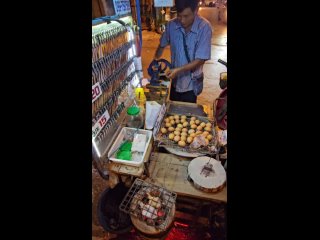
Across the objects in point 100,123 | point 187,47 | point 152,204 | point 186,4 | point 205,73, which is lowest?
point 152,204

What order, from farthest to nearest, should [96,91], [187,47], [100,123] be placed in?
1. [187,47]
2. [100,123]
3. [96,91]

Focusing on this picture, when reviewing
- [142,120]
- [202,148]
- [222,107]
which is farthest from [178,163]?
[222,107]

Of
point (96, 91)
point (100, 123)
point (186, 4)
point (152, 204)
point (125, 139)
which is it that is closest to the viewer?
point (152, 204)

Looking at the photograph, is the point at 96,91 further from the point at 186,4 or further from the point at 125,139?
the point at 186,4

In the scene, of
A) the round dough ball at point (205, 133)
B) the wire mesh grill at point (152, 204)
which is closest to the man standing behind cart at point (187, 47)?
the round dough ball at point (205, 133)

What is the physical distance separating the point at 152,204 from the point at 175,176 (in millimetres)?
390

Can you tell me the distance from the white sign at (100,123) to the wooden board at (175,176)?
0.74 meters

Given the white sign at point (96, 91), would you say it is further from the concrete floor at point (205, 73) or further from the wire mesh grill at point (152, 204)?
the concrete floor at point (205, 73)

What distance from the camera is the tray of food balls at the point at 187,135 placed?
249 cm

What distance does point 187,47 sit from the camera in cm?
338

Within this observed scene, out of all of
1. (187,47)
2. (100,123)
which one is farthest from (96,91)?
(187,47)

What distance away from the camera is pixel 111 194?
106 inches
